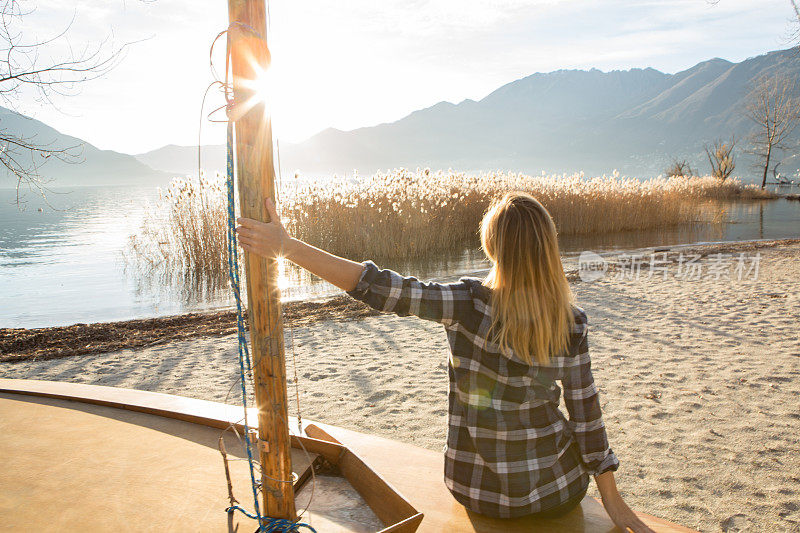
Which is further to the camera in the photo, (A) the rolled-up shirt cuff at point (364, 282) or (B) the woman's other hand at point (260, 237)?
(A) the rolled-up shirt cuff at point (364, 282)

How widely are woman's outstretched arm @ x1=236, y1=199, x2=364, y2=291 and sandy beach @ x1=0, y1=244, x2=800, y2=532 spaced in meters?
0.61

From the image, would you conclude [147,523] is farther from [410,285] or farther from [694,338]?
[694,338]

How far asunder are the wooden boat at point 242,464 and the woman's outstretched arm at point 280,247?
0.12 ft

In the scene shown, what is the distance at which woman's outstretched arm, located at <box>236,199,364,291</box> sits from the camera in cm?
123

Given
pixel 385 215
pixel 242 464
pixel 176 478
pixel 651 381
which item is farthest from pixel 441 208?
pixel 176 478

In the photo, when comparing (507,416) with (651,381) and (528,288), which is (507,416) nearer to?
(528,288)

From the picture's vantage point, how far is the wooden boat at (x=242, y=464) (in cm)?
125

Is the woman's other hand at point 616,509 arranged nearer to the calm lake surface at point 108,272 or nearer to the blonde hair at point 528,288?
the blonde hair at point 528,288

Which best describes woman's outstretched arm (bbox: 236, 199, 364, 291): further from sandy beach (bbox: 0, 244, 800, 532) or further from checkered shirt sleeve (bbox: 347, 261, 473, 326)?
sandy beach (bbox: 0, 244, 800, 532)

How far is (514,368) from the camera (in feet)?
4.85

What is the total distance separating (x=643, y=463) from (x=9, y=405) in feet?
10.00

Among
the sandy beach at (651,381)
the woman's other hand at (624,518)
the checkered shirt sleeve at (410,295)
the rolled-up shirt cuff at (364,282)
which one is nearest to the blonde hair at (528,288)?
the checkered shirt sleeve at (410,295)

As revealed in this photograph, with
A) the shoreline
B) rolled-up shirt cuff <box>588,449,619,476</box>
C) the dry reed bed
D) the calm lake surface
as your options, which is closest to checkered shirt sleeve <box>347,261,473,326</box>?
rolled-up shirt cuff <box>588,449,619,476</box>

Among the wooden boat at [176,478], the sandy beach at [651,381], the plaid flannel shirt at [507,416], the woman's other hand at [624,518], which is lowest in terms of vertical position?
the sandy beach at [651,381]
